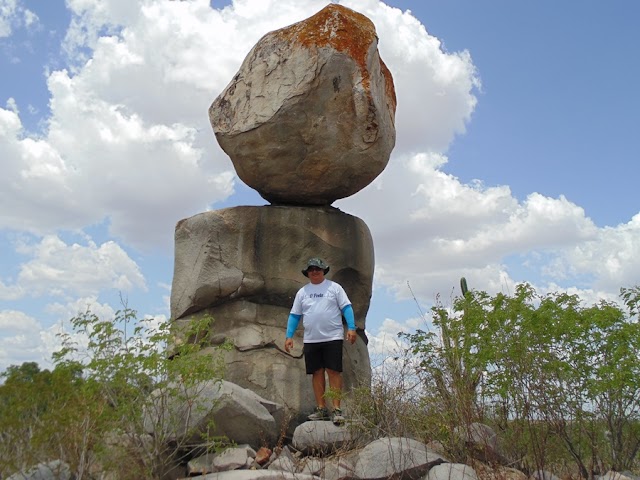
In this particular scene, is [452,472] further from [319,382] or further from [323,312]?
[323,312]

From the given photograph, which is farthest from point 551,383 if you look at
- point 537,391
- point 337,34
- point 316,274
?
point 337,34

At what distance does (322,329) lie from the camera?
716cm

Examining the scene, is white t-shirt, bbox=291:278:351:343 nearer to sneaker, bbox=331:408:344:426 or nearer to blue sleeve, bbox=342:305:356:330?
blue sleeve, bbox=342:305:356:330

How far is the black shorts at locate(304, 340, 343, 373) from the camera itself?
7.10 meters

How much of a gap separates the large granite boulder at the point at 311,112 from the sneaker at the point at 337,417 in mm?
2785

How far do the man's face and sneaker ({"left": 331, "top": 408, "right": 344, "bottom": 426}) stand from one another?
1.26 m

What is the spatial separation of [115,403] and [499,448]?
3207mm

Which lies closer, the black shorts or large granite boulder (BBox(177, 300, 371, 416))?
the black shorts

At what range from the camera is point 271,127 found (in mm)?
8133

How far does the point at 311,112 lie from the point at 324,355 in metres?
2.64

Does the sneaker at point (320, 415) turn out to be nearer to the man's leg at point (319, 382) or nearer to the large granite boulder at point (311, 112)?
the man's leg at point (319, 382)

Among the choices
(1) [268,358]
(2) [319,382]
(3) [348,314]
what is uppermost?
(3) [348,314]

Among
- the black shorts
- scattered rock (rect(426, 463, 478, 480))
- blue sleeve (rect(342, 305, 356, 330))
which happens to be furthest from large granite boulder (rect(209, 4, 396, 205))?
scattered rock (rect(426, 463, 478, 480))

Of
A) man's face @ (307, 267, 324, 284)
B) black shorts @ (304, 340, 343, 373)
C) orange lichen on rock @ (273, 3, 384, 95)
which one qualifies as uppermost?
orange lichen on rock @ (273, 3, 384, 95)
